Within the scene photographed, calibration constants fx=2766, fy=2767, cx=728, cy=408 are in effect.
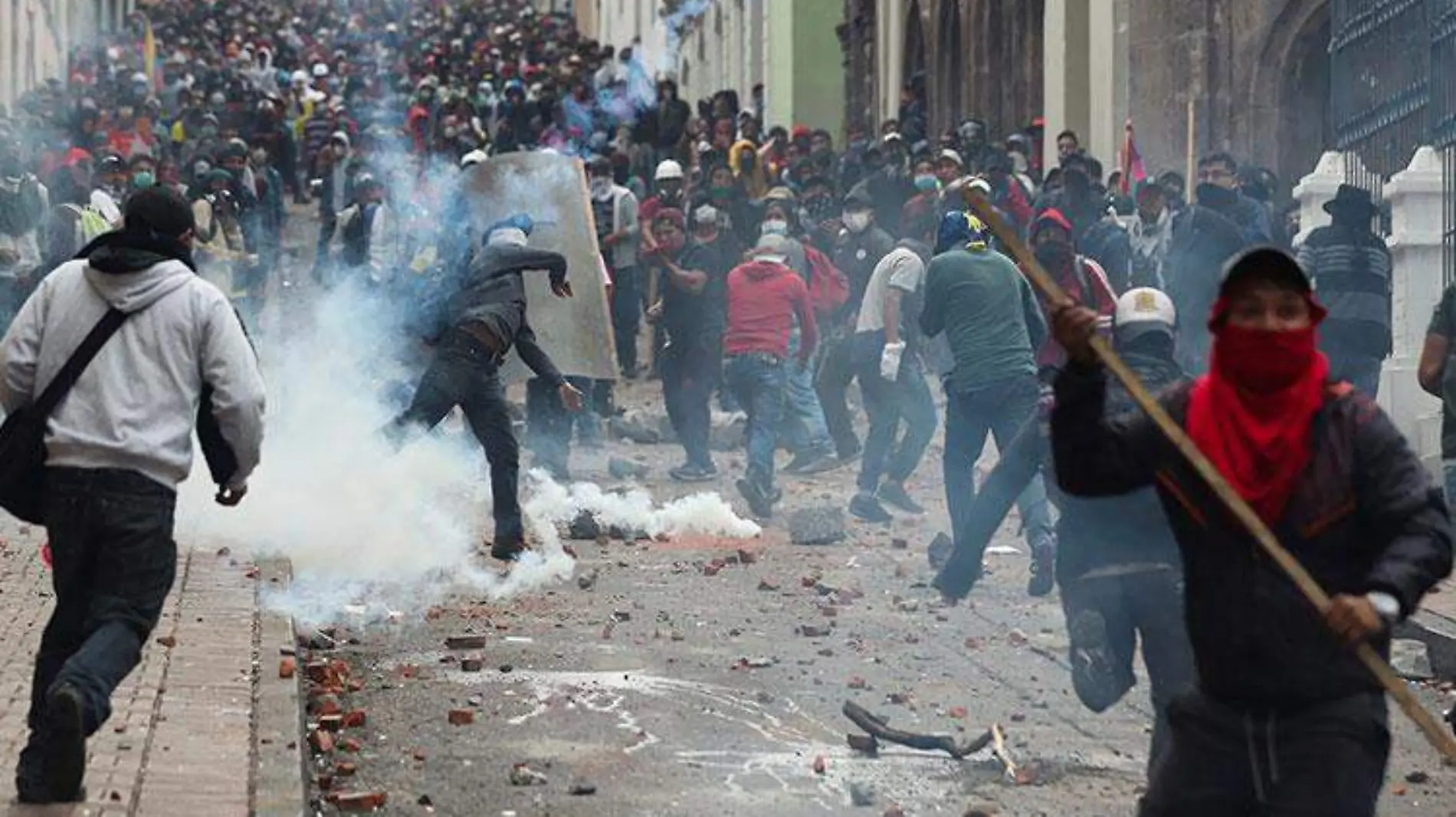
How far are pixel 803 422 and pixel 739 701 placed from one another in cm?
816

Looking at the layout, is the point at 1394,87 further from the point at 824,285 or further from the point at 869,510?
the point at 824,285

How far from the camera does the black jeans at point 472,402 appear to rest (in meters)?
12.3

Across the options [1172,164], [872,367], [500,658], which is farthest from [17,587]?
[1172,164]

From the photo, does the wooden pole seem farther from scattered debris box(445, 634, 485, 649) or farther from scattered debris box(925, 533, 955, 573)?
scattered debris box(445, 634, 485, 649)

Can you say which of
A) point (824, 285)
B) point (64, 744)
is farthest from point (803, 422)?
point (64, 744)

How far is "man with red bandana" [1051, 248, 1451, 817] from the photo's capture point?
180 inches

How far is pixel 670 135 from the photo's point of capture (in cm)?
3172

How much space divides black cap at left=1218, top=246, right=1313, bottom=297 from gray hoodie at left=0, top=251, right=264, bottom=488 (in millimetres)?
2848

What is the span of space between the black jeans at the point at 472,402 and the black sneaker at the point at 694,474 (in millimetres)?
3992

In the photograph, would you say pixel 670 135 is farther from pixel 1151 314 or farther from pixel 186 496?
pixel 1151 314

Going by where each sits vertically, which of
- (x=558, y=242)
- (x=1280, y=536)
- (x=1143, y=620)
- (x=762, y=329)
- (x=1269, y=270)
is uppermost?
(x=1269, y=270)

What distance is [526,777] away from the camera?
7.57 metres

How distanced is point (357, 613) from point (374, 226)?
10.9 m

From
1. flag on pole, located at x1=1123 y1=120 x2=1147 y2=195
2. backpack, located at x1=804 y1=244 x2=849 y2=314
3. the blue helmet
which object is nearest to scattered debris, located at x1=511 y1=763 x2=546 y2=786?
the blue helmet
